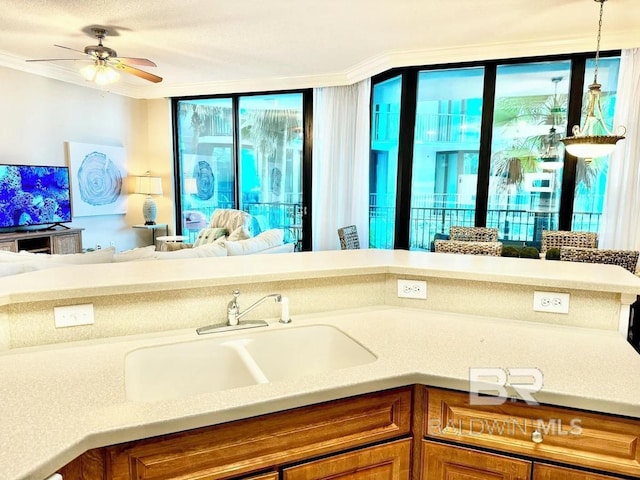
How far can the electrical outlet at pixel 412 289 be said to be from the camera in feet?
6.00

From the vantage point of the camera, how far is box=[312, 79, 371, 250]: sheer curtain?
5754mm

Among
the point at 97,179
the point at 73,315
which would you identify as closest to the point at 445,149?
the point at 73,315

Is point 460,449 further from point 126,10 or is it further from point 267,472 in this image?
point 126,10

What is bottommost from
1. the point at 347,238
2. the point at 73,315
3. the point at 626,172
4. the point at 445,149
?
the point at 347,238

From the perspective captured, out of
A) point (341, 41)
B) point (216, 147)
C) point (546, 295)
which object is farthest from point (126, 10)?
point (546, 295)

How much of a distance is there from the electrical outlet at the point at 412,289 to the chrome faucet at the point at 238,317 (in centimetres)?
51

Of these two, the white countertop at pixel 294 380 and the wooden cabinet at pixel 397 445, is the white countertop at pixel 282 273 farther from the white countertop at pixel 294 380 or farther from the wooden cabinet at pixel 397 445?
the wooden cabinet at pixel 397 445

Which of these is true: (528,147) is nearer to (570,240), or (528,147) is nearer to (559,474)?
(570,240)

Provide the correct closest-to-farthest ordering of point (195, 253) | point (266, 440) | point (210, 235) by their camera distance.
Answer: point (266, 440) → point (195, 253) → point (210, 235)

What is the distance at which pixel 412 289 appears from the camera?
1843 mm

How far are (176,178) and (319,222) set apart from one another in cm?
269

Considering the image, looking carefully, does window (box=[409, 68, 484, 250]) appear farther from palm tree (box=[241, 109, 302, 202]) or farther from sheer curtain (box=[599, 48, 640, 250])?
palm tree (box=[241, 109, 302, 202])

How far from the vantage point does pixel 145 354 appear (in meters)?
1.42

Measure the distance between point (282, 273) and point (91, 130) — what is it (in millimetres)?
→ 5718
